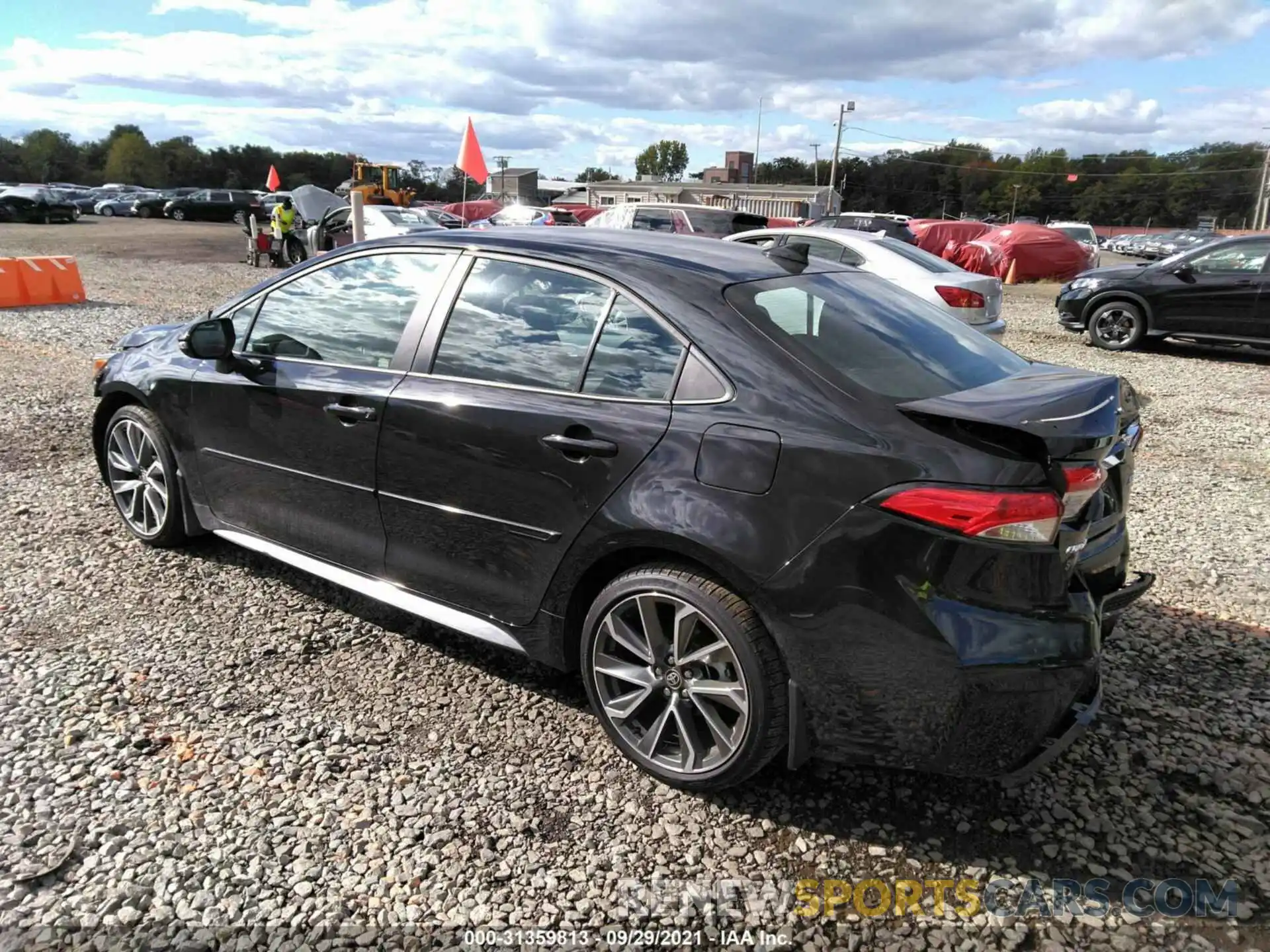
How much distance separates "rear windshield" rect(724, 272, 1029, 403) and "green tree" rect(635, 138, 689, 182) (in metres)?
143

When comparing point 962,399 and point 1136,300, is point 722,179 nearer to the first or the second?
point 1136,300

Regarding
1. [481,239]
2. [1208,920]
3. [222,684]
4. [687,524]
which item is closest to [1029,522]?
[687,524]

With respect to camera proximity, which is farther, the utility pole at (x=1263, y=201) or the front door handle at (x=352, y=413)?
the utility pole at (x=1263, y=201)

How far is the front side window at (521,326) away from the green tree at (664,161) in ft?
470

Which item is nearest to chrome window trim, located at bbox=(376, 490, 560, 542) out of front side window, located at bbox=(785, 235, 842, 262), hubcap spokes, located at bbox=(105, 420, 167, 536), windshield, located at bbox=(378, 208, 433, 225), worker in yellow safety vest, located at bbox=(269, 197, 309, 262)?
hubcap spokes, located at bbox=(105, 420, 167, 536)

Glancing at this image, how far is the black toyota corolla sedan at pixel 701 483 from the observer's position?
2320mm

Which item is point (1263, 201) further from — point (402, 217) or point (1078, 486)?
point (1078, 486)

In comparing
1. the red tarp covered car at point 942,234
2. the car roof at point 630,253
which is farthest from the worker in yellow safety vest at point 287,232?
the car roof at point 630,253

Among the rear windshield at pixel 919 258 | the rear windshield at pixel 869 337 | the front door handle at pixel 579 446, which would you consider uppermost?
the rear windshield at pixel 869 337

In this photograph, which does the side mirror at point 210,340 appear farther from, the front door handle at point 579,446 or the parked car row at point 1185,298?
the parked car row at point 1185,298

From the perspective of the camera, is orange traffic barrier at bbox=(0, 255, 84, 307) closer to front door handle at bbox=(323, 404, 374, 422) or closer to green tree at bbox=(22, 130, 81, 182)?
front door handle at bbox=(323, 404, 374, 422)

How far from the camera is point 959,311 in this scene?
28.3 feet

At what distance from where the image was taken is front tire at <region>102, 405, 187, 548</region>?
4.23m

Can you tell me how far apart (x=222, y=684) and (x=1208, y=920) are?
10.6 ft
